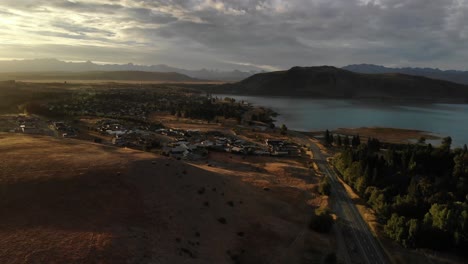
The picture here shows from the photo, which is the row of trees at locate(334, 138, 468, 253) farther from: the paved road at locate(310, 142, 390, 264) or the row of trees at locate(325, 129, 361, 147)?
the row of trees at locate(325, 129, 361, 147)

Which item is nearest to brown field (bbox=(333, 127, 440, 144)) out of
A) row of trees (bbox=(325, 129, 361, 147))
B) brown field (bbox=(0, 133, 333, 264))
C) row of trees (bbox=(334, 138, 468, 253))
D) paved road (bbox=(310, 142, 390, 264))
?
row of trees (bbox=(325, 129, 361, 147))

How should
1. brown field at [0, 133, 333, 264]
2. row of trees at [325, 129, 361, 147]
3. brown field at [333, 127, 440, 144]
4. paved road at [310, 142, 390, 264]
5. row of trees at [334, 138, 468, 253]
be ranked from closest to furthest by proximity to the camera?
1. brown field at [0, 133, 333, 264]
2. paved road at [310, 142, 390, 264]
3. row of trees at [334, 138, 468, 253]
4. row of trees at [325, 129, 361, 147]
5. brown field at [333, 127, 440, 144]

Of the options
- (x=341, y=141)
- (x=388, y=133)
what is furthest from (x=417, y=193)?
(x=388, y=133)

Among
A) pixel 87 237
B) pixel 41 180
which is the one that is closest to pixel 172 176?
pixel 41 180

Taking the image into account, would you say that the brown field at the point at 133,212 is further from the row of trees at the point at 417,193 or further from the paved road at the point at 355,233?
the row of trees at the point at 417,193

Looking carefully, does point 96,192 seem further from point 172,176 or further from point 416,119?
point 416,119

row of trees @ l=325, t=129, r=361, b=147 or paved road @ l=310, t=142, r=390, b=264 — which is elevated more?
row of trees @ l=325, t=129, r=361, b=147

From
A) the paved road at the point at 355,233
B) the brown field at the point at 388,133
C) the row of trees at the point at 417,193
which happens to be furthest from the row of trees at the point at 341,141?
the paved road at the point at 355,233
